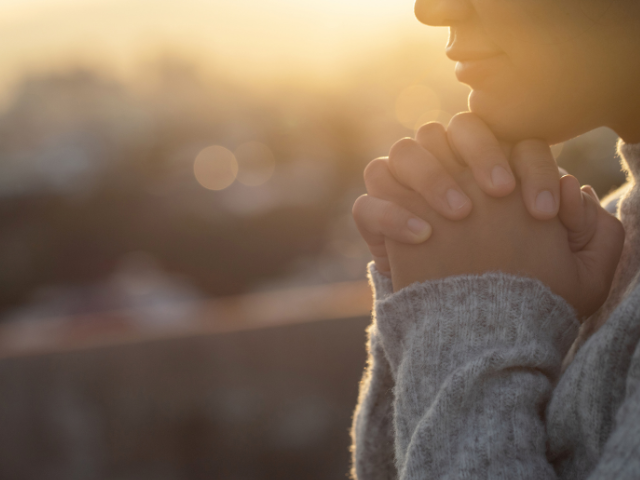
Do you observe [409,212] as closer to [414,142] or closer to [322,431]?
[414,142]

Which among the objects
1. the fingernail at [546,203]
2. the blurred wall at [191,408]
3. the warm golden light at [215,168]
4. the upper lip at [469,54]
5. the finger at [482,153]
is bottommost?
the blurred wall at [191,408]

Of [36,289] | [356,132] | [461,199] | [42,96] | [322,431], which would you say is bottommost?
[322,431]

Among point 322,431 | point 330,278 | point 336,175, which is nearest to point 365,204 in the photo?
point 322,431

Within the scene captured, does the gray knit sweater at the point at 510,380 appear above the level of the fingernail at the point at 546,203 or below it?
below

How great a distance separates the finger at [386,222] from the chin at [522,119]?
21 cm

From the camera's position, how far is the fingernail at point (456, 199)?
77 centimetres

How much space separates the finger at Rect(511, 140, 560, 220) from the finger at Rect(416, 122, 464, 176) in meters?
0.10

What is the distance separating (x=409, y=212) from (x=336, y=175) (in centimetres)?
1936

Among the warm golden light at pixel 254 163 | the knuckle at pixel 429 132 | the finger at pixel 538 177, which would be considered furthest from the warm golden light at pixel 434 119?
the warm golden light at pixel 254 163

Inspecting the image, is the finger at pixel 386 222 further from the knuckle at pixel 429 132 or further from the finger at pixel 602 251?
the finger at pixel 602 251

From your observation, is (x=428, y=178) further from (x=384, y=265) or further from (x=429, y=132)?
(x=384, y=265)

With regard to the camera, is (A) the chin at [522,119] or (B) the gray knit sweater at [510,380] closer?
(B) the gray knit sweater at [510,380]

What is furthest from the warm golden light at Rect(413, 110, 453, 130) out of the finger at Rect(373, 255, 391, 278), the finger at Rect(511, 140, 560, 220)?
the finger at Rect(373, 255, 391, 278)

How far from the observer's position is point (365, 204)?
0.89 m
